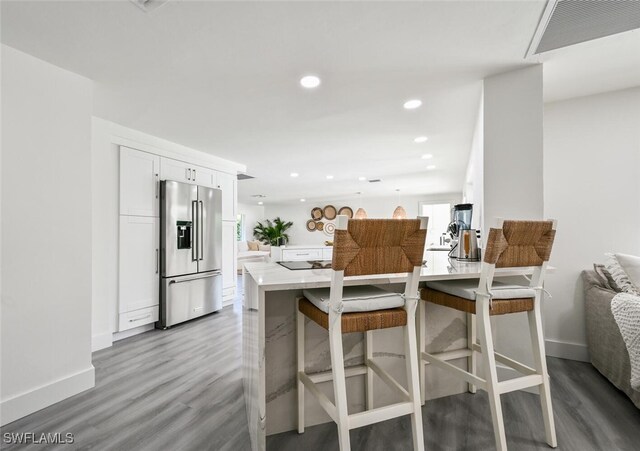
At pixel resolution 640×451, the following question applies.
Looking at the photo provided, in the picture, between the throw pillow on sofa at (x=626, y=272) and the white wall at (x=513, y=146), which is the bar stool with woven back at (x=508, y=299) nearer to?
the white wall at (x=513, y=146)

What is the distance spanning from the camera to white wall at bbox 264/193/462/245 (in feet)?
29.5

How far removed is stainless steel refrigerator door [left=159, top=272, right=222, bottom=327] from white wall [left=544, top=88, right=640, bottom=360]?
3729 millimetres

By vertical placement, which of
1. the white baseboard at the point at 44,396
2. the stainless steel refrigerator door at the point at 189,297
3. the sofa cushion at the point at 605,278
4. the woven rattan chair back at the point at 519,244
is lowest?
the white baseboard at the point at 44,396

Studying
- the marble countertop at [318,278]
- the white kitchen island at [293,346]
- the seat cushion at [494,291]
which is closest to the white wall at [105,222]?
the white kitchen island at [293,346]

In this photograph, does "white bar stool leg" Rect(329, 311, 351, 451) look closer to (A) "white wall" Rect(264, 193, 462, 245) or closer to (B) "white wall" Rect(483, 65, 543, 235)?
(B) "white wall" Rect(483, 65, 543, 235)

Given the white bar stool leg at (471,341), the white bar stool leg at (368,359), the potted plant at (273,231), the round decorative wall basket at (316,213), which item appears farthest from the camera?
the potted plant at (273,231)

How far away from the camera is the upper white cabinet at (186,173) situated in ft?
12.5

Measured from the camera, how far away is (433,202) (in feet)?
28.9

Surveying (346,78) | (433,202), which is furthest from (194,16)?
(433,202)

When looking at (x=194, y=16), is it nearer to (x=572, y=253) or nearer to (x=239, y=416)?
(x=239, y=416)

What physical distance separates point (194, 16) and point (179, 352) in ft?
8.81

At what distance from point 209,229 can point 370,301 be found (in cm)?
329

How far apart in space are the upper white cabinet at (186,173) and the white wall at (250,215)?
264 inches

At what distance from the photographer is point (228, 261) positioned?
15.6 feet
